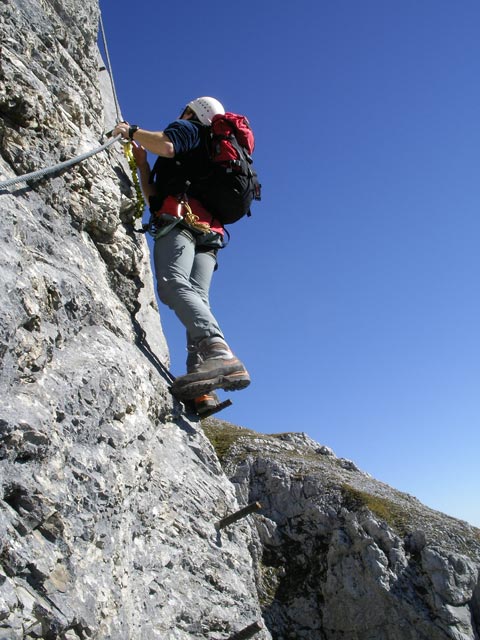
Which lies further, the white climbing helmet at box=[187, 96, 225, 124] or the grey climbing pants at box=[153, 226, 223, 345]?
the white climbing helmet at box=[187, 96, 225, 124]

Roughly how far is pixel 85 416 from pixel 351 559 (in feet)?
44.4

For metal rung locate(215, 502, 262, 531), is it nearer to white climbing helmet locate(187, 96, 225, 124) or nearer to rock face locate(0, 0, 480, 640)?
rock face locate(0, 0, 480, 640)

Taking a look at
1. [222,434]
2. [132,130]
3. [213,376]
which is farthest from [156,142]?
[222,434]

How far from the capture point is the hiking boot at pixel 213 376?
7.80 m

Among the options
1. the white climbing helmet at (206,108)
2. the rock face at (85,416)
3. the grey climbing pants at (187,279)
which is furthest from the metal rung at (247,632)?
the white climbing helmet at (206,108)

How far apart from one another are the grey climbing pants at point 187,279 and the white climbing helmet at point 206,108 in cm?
195

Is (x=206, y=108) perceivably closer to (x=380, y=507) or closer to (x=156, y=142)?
(x=156, y=142)

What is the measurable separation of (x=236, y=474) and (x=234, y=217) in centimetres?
1173

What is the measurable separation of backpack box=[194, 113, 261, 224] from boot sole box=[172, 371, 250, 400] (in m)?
3.00

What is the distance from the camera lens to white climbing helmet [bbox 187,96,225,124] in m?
9.25

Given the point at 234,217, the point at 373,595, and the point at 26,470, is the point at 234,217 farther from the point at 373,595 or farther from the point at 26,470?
the point at 373,595

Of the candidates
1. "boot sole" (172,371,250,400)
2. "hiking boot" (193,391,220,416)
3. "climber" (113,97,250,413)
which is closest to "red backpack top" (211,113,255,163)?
"climber" (113,97,250,413)

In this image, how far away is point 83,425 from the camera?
5.27 metres

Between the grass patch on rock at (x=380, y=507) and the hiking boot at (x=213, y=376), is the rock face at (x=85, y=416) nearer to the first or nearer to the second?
the hiking boot at (x=213, y=376)
